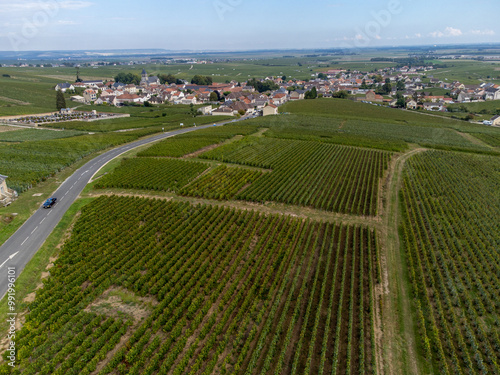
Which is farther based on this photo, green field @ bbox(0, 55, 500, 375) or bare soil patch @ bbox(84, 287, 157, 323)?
bare soil patch @ bbox(84, 287, 157, 323)

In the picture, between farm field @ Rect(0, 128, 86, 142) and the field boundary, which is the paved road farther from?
the field boundary

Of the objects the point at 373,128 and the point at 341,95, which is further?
the point at 341,95

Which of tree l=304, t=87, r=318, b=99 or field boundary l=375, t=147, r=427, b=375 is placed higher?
tree l=304, t=87, r=318, b=99

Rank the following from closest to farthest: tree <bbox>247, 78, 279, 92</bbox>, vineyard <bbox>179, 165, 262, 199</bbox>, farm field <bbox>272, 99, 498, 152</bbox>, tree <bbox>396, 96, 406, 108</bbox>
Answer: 1. vineyard <bbox>179, 165, 262, 199</bbox>
2. farm field <bbox>272, 99, 498, 152</bbox>
3. tree <bbox>396, 96, 406, 108</bbox>
4. tree <bbox>247, 78, 279, 92</bbox>

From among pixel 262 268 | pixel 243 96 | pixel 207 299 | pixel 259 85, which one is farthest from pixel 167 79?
pixel 207 299

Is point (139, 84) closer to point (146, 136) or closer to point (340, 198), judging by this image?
point (146, 136)

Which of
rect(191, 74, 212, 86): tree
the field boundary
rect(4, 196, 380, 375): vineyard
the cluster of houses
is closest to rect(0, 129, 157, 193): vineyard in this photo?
rect(4, 196, 380, 375): vineyard

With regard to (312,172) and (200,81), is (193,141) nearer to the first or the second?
(312,172)
